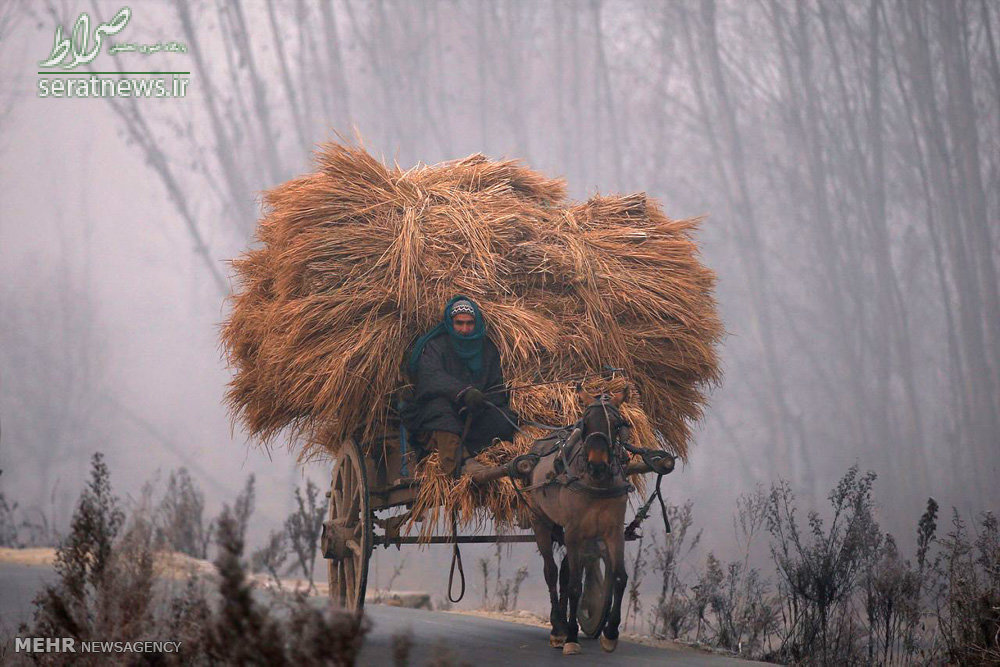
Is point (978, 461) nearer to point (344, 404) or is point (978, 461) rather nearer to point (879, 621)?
point (879, 621)

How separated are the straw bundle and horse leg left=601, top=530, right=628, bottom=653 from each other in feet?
2.71

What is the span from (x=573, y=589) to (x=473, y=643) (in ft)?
4.07

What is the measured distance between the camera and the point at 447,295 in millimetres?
6594

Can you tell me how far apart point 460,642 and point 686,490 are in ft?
81.2

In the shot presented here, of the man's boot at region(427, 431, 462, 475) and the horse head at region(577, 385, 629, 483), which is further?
the man's boot at region(427, 431, 462, 475)

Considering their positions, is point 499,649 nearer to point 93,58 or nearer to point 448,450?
point 448,450

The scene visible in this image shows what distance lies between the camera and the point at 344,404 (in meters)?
6.39

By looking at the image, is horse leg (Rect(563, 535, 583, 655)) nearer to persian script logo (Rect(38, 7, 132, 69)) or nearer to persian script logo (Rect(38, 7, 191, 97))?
persian script logo (Rect(38, 7, 191, 97))

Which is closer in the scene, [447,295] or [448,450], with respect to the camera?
[448,450]

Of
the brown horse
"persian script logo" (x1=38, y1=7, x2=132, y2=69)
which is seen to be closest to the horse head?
the brown horse

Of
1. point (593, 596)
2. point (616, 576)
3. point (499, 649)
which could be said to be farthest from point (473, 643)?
point (616, 576)

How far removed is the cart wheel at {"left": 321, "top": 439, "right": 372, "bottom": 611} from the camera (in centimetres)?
653

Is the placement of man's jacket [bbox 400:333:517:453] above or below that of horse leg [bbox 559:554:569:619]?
above

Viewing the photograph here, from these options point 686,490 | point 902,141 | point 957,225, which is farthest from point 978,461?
point 686,490
